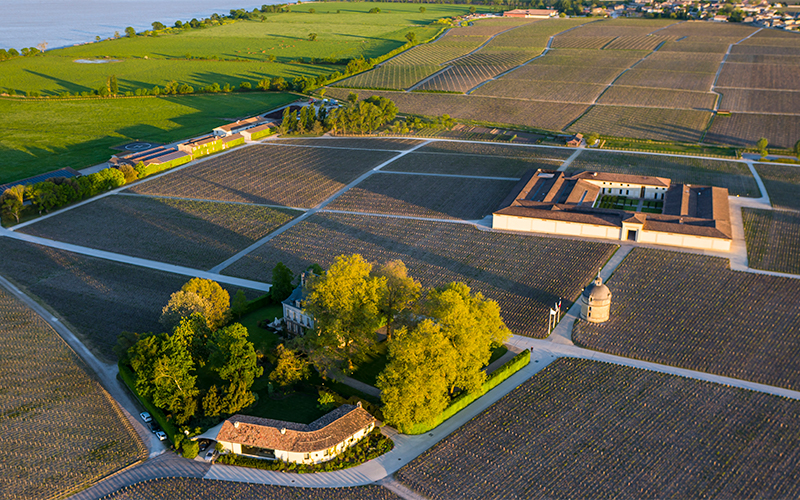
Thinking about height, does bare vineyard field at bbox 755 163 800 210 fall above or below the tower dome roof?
above

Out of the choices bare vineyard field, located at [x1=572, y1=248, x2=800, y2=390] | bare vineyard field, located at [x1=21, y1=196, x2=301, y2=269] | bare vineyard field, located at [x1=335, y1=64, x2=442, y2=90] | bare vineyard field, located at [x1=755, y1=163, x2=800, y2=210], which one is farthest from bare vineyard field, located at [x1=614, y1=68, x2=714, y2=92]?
bare vineyard field, located at [x1=21, y1=196, x2=301, y2=269]

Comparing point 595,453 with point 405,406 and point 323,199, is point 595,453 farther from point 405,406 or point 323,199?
point 323,199

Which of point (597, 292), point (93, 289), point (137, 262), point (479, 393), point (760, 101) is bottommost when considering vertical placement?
point (479, 393)

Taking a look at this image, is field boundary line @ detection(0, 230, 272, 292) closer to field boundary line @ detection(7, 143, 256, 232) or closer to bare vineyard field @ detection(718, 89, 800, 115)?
field boundary line @ detection(7, 143, 256, 232)

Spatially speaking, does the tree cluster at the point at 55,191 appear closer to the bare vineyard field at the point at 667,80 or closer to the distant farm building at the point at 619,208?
the distant farm building at the point at 619,208

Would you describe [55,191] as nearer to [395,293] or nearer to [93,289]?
[93,289]

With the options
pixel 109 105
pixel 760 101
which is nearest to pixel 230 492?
pixel 109 105
